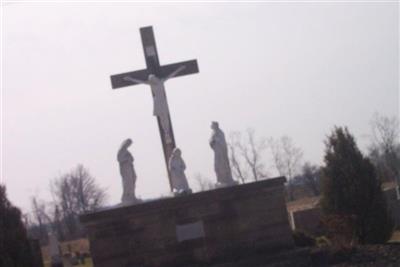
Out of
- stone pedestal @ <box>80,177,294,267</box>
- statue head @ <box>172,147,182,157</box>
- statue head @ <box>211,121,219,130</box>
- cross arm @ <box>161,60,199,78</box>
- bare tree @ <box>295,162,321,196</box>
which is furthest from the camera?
bare tree @ <box>295,162,321,196</box>

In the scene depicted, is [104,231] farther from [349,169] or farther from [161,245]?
[349,169]

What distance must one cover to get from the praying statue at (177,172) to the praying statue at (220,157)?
2.40 feet

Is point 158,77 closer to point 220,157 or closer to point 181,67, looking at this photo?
point 181,67

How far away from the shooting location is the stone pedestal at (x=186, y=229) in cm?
1525

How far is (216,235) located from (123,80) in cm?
490

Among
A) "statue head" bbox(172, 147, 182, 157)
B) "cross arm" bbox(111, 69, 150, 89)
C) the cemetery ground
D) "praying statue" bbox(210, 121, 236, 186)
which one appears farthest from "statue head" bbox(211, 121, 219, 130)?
the cemetery ground

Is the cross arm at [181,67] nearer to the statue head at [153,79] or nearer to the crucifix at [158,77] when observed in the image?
the crucifix at [158,77]

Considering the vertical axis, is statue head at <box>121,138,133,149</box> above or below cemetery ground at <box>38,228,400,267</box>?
above

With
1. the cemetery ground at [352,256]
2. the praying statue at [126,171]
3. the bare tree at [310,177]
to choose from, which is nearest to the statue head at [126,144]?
the praying statue at [126,171]

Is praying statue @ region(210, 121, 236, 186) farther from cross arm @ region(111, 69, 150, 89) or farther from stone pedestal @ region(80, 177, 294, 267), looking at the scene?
cross arm @ region(111, 69, 150, 89)

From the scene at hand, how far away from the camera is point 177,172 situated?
645 inches

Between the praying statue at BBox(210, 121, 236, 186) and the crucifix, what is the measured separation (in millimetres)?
1727

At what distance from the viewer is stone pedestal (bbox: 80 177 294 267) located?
15250 mm

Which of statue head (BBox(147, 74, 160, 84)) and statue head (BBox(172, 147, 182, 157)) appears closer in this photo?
statue head (BBox(172, 147, 182, 157))
